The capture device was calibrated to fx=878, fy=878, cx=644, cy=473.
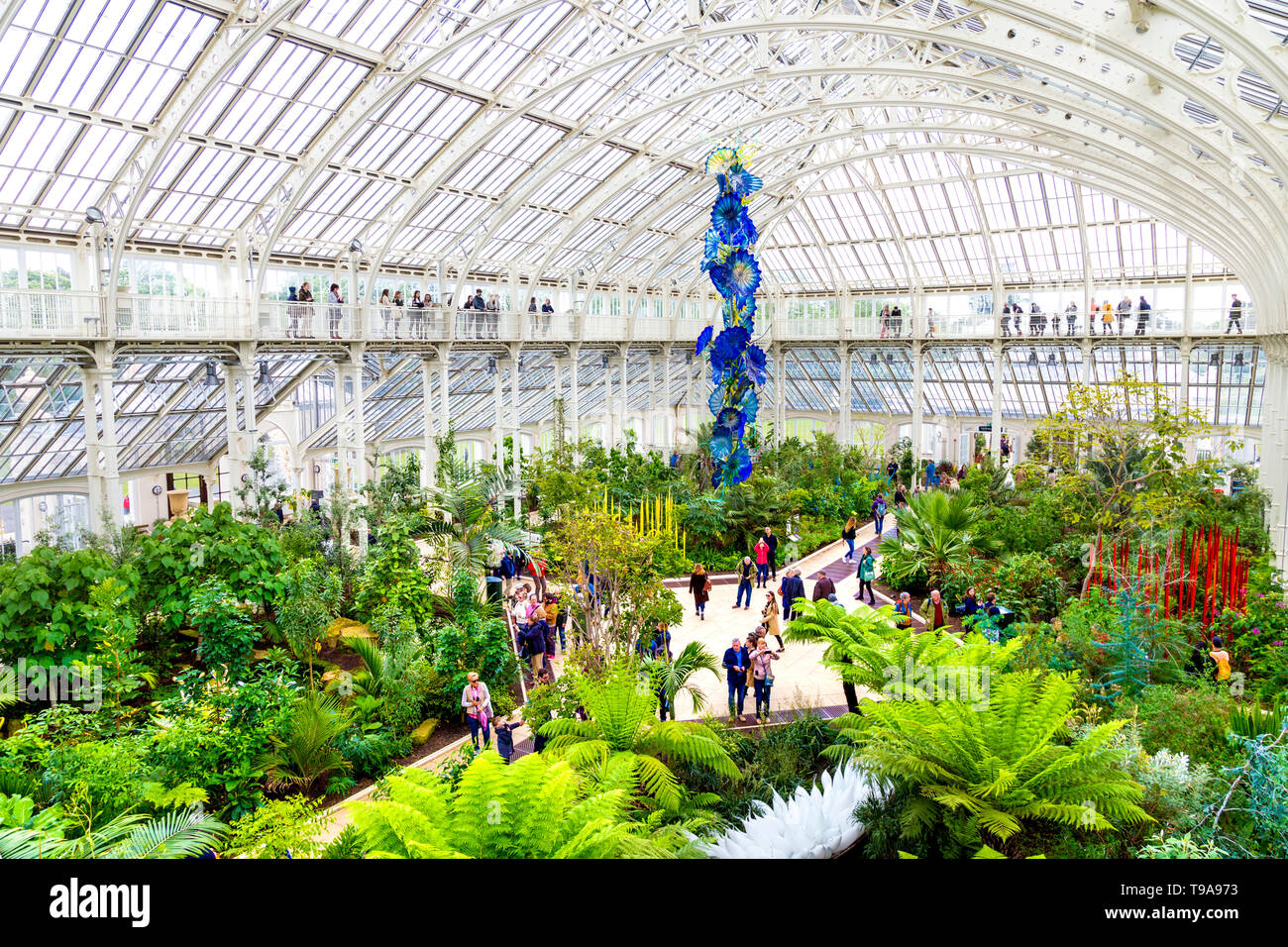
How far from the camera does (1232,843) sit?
19.7ft

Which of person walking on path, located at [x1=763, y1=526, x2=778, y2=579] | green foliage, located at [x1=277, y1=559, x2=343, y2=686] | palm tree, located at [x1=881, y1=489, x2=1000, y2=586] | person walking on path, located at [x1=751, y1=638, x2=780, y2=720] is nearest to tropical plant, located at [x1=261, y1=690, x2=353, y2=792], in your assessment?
green foliage, located at [x1=277, y1=559, x2=343, y2=686]

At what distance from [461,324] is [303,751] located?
61.8 ft

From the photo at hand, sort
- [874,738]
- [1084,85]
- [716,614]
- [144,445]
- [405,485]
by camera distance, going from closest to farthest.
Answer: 1. [874,738]
2. [1084,85]
3. [716,614]
4. [405,485]
5. [144,445]

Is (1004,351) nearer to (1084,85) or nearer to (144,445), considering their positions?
(1084,85)

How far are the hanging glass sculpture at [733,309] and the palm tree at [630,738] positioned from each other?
1512 cm

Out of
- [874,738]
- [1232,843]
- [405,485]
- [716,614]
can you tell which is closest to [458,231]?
[405,485]

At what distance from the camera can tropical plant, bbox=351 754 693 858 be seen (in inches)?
199

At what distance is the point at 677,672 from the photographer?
38.6 ft

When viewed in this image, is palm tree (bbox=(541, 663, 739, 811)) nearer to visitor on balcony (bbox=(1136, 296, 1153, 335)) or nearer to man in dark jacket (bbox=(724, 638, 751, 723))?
man in dark jacket (bbox=(724, 638, 751, 723))

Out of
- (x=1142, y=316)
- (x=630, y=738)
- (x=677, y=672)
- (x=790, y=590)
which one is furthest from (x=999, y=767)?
(x=1142, y=316)

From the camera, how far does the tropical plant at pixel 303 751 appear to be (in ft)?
31.6

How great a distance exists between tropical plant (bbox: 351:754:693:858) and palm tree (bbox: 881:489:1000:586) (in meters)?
13.5

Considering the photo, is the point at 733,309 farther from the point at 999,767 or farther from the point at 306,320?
the point at 999,767

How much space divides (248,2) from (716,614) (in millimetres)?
14197
